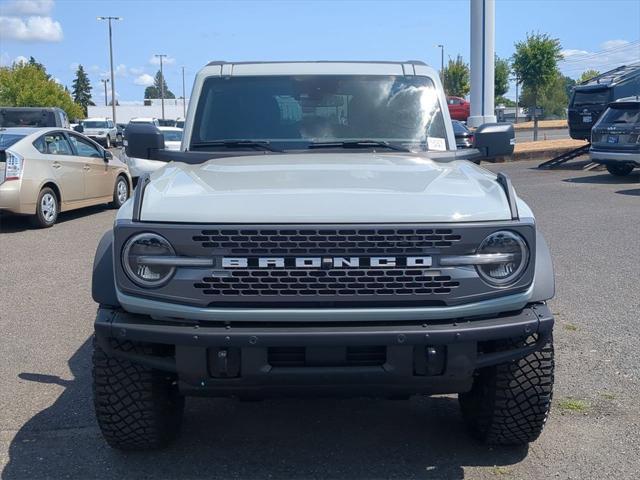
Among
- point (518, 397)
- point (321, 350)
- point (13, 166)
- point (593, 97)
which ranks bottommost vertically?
point (518, 397)

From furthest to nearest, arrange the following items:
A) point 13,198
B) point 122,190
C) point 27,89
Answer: point 27,89, point 122,190, point 13,198

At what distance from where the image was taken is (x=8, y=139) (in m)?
12.2

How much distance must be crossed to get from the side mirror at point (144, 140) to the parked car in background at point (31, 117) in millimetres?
18332

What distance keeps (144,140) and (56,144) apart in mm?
8151

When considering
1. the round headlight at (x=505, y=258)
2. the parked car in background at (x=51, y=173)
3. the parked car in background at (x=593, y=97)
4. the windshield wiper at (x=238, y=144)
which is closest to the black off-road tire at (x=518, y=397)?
the round headlight at (x=505, y=258)

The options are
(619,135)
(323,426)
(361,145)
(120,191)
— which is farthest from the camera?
(619,135)

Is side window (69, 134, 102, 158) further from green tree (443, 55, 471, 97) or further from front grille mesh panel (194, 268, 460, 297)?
green tree (443, 55, 471, 97)

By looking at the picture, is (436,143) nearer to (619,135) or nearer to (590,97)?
Answer: (619,135)

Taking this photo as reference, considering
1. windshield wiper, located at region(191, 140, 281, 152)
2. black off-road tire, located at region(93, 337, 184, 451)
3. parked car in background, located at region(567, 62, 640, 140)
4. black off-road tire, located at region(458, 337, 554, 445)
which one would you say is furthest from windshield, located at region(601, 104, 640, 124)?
black off-road tire, located at region(93, 337, 184, 451)

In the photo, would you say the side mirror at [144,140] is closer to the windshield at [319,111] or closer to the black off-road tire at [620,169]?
the windshield at [319,111]

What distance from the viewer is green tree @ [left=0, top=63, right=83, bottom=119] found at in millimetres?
59594

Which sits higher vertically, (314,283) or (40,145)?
(40,145)

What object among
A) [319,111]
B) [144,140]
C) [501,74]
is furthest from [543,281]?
[501,74]

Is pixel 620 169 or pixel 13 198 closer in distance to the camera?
pixel 13 198
